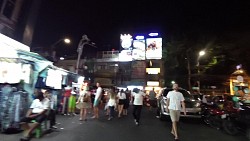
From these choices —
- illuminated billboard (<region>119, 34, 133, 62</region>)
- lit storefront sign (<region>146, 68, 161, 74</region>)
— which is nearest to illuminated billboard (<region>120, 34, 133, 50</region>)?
illuminated billboard (<region>119, 34, 133, 62</region>)

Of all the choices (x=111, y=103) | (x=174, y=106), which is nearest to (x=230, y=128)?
(x=174, y=106)

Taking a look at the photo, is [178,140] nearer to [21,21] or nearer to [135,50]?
[21,21]

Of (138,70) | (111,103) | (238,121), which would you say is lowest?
(238,121)

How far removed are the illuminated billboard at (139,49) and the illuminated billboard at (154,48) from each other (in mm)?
816

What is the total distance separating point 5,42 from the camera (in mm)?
9492

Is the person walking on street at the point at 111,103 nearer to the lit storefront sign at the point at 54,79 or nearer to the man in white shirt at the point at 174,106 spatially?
the lit storefront sign at the point at 54,79

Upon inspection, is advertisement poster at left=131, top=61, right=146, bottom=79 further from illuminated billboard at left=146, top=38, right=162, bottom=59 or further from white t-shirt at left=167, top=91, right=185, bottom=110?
white t-shirt at left=167, top=91, right=185, bottom=110

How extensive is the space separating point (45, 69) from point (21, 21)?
8.97 m

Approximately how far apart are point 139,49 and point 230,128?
112 ft

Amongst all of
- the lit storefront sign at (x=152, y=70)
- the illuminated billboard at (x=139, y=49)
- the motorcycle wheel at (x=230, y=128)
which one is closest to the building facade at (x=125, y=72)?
the lit storefront sign at (x=152, y=70)

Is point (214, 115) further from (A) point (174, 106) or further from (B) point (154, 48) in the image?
(B) point (154, 48)

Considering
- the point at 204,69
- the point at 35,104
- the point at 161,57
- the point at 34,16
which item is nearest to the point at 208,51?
the point at 204,69

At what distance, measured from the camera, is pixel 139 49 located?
42.9 m

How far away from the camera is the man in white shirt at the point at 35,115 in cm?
717
